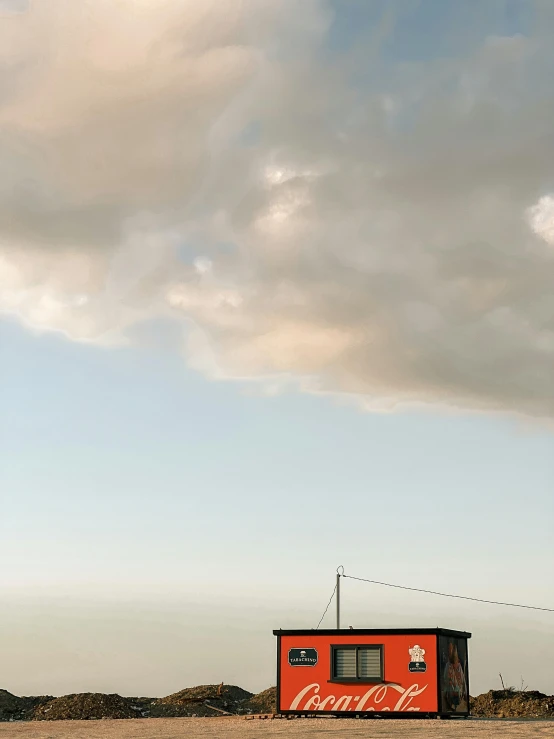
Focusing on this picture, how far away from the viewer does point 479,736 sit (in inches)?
861

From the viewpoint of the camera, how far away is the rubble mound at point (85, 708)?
1421 inches

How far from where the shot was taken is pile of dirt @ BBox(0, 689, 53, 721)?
3722 cm

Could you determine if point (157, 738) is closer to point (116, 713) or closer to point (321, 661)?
point (321, 661)

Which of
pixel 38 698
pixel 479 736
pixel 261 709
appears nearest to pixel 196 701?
pixel 261 709

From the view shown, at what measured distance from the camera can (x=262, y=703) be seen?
39250mm

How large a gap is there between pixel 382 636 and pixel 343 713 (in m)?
2.66

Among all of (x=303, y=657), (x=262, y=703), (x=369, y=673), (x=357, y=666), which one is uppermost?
(x=303, y=657)

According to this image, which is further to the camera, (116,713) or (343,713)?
(116,713)

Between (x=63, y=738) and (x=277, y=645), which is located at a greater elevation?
(x=277, y=645)

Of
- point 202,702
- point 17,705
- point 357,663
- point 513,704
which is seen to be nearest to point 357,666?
point 357,663

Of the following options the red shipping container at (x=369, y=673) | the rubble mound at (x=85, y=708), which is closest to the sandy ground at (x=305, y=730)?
the red shipping container at (x=369, y=673)

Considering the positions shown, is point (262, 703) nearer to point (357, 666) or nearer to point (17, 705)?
point (17, 705)

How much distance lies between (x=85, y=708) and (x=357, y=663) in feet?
44.1

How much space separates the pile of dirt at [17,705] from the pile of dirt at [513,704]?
1807 centimetres
